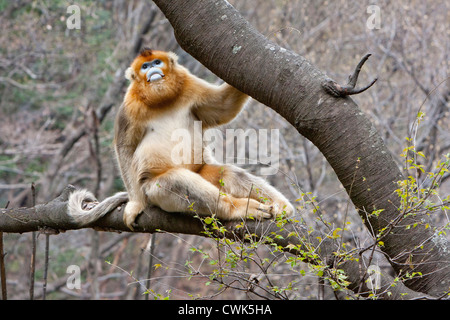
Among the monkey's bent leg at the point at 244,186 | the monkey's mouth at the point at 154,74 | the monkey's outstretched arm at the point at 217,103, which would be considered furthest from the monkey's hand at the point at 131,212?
the monkey's mouth at the point at 154,74

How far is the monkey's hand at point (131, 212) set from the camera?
402 centimetres

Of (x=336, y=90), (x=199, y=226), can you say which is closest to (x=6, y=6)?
(x=199, y=226)

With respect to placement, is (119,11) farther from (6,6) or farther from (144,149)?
(144,149)

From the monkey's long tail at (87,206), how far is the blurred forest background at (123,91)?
3787 mm

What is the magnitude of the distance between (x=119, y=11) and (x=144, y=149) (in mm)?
10521

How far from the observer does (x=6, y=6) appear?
39.8 feet

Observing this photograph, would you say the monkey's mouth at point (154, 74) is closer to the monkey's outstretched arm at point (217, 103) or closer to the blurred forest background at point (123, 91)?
the monkey's outstretched arm at point (217, 103)

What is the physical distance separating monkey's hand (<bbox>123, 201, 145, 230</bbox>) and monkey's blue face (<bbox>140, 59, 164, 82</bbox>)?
1.00 meters

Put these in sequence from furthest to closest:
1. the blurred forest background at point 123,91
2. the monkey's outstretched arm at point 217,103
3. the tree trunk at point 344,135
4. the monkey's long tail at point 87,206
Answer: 1. the blurred forest background at point 123,91
2. the monkey's outstretched arm at point 217,103
3. the monkey's long tail at point 87,206
4. the tree trunk at point 344,135

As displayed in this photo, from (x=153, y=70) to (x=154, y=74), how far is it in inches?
1.6

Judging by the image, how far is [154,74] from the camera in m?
4.33

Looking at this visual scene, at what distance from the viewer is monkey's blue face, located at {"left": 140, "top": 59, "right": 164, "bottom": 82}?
432cm
